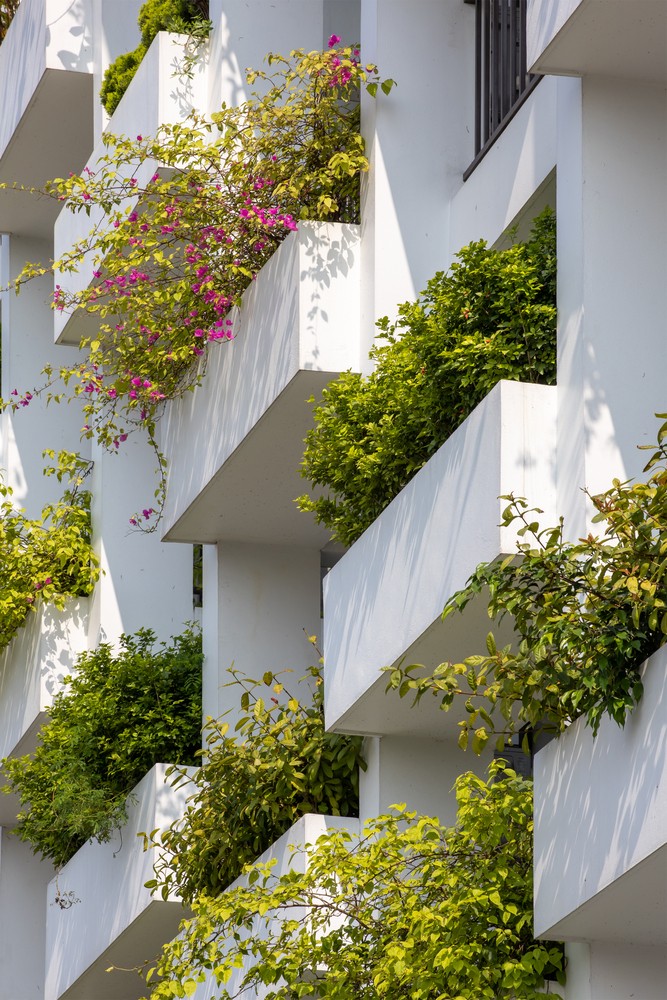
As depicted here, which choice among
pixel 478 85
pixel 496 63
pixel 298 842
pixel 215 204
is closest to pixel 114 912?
pixel 298 842

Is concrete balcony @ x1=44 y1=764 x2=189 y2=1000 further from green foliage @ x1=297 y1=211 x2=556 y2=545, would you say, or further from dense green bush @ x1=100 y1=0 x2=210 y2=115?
dense green bush @ x1=100 y1=0 x2=210 y2=115

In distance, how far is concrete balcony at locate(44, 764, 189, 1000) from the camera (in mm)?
11898

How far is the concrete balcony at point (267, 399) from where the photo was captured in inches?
395

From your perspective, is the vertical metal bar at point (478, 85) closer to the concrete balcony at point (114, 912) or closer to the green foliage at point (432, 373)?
the green foliage at point (432, 373)

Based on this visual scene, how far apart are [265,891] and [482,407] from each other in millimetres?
2655

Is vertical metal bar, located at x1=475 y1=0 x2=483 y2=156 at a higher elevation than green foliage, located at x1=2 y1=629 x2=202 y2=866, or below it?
higher

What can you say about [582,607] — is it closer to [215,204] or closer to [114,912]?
[215,204]

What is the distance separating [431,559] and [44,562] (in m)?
6.76

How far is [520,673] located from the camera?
6895 mm

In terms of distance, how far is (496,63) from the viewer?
10234mm

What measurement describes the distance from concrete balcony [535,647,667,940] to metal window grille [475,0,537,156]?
4209 mm

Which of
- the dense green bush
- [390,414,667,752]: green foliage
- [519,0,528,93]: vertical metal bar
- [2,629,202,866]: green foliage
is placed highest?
the dense green bush

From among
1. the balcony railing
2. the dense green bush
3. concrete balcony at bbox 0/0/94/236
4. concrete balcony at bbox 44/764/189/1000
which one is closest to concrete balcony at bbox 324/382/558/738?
the balcony railing

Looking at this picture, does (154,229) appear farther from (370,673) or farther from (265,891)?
(265,891)
